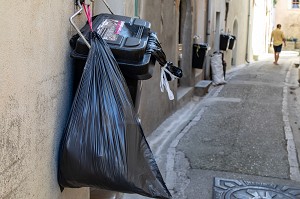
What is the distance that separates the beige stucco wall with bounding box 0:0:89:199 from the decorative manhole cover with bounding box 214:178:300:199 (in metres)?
2.00

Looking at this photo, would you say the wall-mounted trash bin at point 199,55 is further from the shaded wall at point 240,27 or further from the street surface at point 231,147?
the shaded wall at point 240,27

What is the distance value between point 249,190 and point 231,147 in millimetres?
1506

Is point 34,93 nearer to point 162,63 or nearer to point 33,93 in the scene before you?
point 33,93

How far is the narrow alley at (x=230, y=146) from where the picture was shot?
14.2ft

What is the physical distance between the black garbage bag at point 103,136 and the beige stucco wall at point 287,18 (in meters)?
36.9

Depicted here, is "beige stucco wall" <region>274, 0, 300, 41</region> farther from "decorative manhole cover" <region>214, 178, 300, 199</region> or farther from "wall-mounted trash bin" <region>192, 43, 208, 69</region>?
"decorative manhole cover" <region>214, 178, 300, 199</region>

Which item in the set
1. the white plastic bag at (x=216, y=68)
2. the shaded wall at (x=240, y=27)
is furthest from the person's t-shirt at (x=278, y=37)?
the white plastic bag at (x=216, y=68)

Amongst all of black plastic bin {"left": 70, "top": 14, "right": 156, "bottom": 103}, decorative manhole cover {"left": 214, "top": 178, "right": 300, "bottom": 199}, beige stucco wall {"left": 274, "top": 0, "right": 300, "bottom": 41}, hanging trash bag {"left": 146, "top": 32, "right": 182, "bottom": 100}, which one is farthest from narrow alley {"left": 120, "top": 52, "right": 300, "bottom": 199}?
beige stucco wall {"left": 274, "top": 0, "right": 300, "bottom": 41}

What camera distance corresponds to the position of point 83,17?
274cm

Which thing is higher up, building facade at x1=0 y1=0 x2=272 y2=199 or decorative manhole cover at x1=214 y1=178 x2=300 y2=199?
building facade at x1=0 y1=0 x2=272 y2=199

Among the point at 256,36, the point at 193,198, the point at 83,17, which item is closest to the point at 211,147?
the point at 193,198

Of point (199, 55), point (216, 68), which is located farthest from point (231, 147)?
point (216, 68)

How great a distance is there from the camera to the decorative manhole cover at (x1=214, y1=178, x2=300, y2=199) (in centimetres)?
403

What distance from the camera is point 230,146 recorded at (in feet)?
18.7
